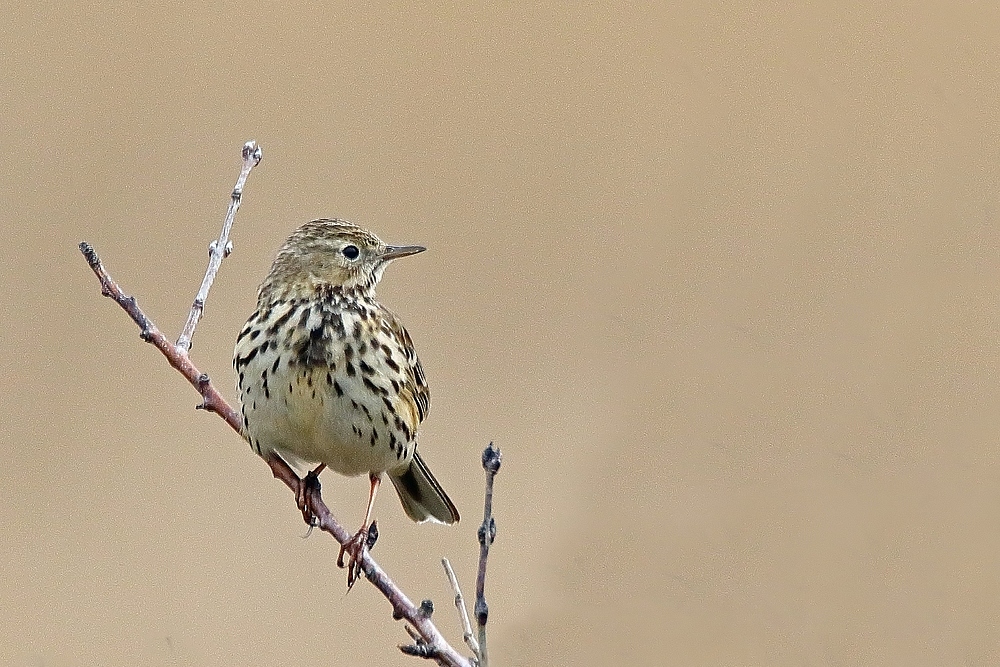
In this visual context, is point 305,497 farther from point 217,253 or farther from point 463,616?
point 463,616

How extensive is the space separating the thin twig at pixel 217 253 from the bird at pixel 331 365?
71 centimetres

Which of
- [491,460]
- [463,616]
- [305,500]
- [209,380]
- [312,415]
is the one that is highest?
[312,415]

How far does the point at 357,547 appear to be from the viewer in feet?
13.6

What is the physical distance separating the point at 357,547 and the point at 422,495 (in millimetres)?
1520

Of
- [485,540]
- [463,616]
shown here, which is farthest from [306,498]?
[485,540]

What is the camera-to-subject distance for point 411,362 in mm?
5367

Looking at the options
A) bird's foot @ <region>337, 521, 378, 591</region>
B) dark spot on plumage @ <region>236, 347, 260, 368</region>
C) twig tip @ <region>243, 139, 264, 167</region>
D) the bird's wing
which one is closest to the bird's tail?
the bird's wing

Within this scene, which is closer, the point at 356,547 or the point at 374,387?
the point at 356,547

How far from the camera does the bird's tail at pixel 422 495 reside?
5594 millimetres

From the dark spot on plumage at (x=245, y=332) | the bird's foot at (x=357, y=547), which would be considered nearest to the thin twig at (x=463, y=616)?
the bird's foot at (x=357, y=547)

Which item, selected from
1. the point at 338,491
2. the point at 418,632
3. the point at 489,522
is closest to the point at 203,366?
the point at 338,491

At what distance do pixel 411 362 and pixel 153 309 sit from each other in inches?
143

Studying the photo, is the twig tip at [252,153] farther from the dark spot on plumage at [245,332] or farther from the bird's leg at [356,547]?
the bird's leg at [356,547]

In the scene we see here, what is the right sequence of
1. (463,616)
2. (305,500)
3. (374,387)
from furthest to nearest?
(374,387), (305,500), (463,616)
